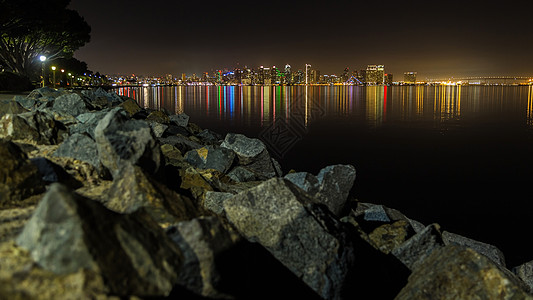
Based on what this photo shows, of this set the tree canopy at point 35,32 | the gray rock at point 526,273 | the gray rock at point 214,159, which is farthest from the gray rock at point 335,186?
the tree canopy at point 35,32

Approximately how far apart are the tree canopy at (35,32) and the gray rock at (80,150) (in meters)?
31.1

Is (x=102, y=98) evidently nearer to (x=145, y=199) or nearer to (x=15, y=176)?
(x=15, y=176)

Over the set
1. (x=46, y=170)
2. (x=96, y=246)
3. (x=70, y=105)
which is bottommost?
(x=96, y=246)

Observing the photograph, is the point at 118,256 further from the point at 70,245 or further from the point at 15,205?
the point at 15,205

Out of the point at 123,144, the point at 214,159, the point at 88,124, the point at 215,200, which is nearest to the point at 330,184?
the point at 215,200

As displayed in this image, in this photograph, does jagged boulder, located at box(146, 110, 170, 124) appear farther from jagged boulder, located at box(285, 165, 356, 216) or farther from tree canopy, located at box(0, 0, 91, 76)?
tree canopy, located at box(0, 0, 91, 76)

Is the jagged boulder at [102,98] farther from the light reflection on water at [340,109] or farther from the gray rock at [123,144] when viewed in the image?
the gray rock at [123,144]

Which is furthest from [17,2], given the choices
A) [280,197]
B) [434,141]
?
[280,197]

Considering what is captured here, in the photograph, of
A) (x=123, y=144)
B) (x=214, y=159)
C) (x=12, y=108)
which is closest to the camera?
(x=123, y=144)

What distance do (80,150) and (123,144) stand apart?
0.96 meters

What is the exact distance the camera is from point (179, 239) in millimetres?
3398

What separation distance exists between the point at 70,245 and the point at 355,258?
10.7ft

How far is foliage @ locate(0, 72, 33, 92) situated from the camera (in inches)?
1385

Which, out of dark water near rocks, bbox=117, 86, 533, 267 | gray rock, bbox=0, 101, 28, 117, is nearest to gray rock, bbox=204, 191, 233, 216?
gray rock, bbox=0, 101, 28, 117
